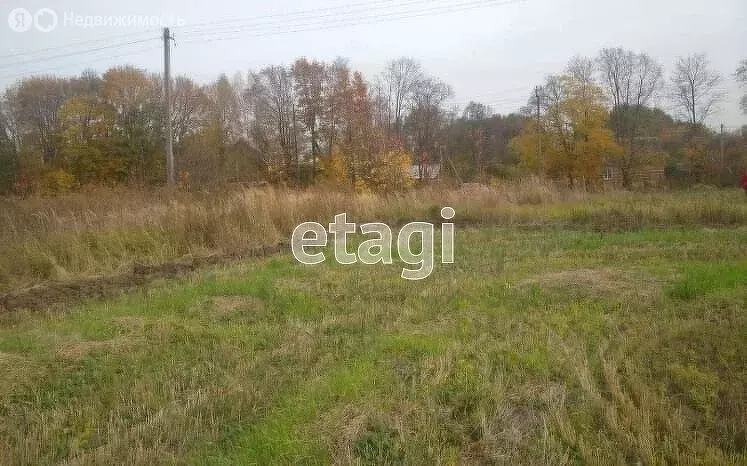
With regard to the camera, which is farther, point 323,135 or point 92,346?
point 323,135

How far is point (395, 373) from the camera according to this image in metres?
4.04

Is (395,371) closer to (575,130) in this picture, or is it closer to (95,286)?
(95,286)

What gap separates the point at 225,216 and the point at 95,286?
4.02m

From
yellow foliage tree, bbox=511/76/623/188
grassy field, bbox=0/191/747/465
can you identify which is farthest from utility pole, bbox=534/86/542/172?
grassy field, bbox=0/191/747/465

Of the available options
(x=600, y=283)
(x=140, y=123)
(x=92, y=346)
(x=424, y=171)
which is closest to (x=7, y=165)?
(x=140, y=123)

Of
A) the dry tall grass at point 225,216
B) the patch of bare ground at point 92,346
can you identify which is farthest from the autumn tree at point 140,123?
the patch of bare ground at point 92,346

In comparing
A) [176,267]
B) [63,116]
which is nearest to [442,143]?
[63,116]

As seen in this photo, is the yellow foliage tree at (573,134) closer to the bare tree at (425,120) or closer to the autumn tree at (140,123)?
the bare tree at (425,120)

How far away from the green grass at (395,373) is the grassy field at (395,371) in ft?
0.06

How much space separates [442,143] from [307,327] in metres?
38.3

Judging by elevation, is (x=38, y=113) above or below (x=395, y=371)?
above

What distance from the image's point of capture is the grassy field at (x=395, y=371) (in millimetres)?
3084

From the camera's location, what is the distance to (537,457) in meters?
2.93

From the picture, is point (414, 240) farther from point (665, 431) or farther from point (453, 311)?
point (665, 431)
